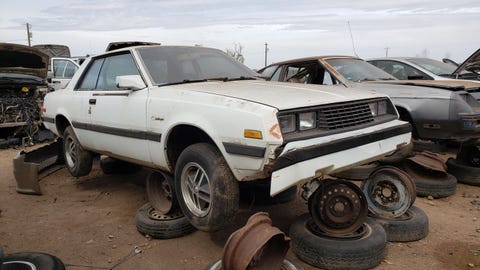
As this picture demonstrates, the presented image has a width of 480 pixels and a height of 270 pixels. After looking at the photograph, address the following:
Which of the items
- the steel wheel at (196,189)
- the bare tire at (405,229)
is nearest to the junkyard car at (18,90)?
the steel wheel at (196,189)

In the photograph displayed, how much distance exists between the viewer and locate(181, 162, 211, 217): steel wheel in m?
3.24

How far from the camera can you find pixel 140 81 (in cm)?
386

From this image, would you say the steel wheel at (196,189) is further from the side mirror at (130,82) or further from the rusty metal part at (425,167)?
the rusty metal part at (425,167)

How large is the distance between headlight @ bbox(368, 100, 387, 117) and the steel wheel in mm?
1591

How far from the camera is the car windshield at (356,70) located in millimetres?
6160

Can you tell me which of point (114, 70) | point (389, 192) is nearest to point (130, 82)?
point (114, 70)

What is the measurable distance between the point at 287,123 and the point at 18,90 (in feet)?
25.9

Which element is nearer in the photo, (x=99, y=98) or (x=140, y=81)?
(x=140, y=81)

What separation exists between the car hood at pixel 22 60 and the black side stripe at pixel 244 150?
7.94 meters

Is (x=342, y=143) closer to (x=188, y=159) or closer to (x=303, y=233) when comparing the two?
(x=303, y=233)

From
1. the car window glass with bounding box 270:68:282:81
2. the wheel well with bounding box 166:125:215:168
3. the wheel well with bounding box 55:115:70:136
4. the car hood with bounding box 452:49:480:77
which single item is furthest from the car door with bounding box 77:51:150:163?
the car hood with bounding box 452:49:480:77

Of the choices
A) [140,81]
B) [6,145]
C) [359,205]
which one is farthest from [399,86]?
[6,145]

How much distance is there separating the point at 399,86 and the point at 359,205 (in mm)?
3010

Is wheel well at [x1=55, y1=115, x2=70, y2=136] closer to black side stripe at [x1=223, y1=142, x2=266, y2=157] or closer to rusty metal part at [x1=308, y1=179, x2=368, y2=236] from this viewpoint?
black side stripe at [x1=223, y1=142, x2=266, y2=157]
